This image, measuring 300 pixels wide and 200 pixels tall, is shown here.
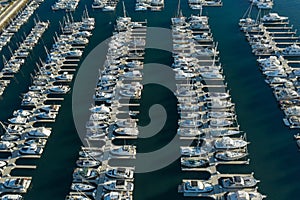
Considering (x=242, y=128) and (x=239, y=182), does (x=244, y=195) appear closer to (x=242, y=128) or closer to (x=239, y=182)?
(x=239, y=182)

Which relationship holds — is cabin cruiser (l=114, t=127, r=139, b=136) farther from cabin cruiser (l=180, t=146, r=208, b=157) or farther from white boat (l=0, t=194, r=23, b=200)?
white boat (l=0, t=194, r=23, b=200)

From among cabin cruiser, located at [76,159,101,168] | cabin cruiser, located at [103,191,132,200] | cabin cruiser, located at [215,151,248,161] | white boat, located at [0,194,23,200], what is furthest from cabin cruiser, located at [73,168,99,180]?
cabin cruiser, located at [215,151,248,161]

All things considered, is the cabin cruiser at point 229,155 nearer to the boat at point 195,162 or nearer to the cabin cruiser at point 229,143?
the cabin cruiser at point 229,143

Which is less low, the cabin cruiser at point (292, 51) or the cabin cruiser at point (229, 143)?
the cabin cruiser at point (292, 51)

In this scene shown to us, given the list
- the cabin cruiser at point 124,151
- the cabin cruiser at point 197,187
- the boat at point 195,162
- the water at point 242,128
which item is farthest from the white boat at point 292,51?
the cabin cruiser at point 124,151

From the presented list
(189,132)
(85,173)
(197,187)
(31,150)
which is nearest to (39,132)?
(31,150)

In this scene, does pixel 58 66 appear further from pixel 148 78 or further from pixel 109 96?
pixel 148 78
